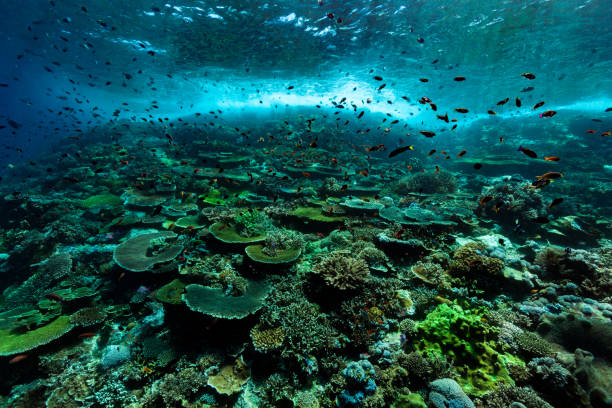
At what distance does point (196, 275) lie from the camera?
19.7 ft

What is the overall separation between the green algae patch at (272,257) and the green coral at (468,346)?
339cm

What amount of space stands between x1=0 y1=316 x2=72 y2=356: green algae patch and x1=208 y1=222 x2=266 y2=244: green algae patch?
4079 mm

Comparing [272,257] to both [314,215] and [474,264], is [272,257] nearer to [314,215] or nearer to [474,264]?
[314,215]

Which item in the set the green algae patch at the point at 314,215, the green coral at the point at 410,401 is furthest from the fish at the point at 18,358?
the green algae patch at the point at 314,215

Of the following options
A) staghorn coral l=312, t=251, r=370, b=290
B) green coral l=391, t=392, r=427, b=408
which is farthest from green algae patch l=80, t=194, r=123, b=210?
green coral l=391, t=392, r=427, b=408

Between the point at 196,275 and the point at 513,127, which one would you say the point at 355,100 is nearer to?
the point at 513,127

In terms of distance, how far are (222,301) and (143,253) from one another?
13.5ft

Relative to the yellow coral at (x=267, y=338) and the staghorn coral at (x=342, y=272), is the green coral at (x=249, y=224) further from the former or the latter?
the yellow coral at (x=267, y=338)

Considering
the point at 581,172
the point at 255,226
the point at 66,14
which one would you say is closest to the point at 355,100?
the point at 581,172

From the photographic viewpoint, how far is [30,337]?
17.0 feet

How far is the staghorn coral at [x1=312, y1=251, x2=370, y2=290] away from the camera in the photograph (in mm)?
5113

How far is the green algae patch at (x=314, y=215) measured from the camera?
8.84 metres

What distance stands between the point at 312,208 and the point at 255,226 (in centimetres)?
332

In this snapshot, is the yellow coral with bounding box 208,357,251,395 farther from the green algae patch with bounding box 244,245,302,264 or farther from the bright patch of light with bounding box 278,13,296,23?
the bright patch of light with bounding box 278,13,296,23
